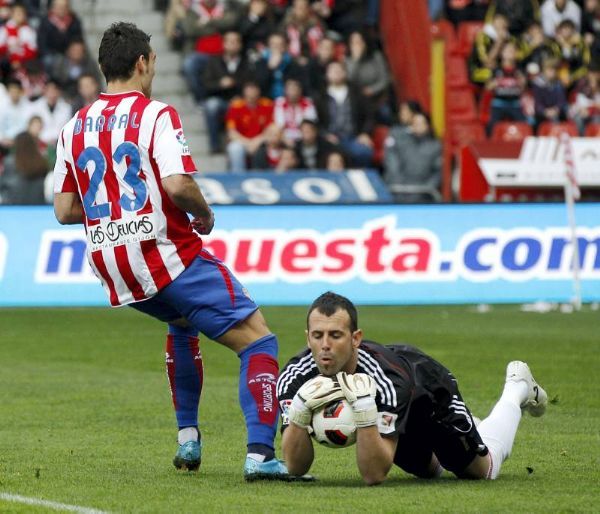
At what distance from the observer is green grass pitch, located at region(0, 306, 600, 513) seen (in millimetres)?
6844

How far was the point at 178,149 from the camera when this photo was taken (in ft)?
23.5

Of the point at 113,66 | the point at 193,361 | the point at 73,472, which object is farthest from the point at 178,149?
the point at 73,472

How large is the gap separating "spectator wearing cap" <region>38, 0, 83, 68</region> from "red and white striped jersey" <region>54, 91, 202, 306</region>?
16.7m

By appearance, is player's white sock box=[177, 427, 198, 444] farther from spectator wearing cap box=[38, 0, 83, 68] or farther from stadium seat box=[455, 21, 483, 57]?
stadium seat box=[455, 21, 483, 57]

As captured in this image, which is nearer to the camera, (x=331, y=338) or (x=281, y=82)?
(x=331, y=338)

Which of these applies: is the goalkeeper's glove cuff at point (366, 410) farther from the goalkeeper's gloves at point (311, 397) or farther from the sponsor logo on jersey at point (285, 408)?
the sponsor logo on jersey at point (285, 408)

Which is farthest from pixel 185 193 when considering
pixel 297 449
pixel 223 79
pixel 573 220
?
pixel 223 79

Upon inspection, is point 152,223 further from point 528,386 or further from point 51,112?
point 51,112

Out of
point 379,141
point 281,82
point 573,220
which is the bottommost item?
point 573,220

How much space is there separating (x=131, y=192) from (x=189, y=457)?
4.49ft

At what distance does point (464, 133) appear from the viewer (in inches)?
976

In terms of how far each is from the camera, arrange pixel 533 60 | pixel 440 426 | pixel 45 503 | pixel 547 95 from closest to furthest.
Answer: pixel 45 503, pixel 440 426, pixel 547 95, pixel 533 60

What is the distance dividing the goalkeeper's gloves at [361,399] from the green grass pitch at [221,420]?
0.35 metres

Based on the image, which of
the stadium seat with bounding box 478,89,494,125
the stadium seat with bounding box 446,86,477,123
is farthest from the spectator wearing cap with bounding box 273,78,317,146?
the stadium seat with bounding box 478,89,494,125
